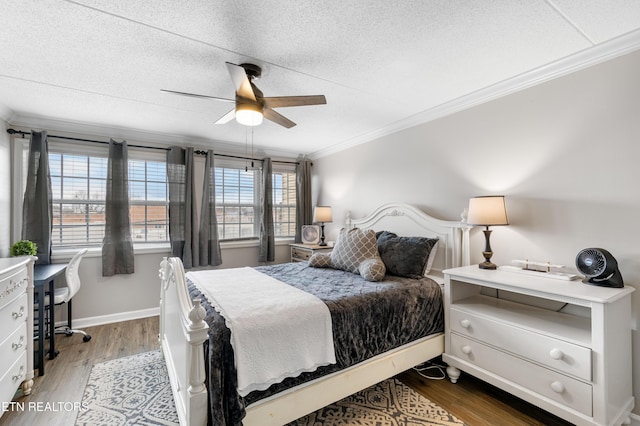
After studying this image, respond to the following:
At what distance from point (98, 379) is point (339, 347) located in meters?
2.02

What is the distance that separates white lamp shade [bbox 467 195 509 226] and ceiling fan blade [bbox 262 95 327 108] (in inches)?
57.5

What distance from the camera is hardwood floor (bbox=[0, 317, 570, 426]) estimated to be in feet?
6.12

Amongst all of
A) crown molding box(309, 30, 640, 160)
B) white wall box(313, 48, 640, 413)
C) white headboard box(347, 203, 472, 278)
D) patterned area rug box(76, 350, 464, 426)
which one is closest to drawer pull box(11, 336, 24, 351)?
patterned area rug box(76, 350, 464, 426)

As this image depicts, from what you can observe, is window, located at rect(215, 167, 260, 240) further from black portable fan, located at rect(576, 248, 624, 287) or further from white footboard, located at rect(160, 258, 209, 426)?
black portable fan, located at rect(576, 248, 624, 287)

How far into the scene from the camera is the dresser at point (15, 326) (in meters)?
1.73

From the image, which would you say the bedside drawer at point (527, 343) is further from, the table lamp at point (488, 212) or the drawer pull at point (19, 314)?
the drawer pull at point (19, 314)

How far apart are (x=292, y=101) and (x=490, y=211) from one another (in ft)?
5.69

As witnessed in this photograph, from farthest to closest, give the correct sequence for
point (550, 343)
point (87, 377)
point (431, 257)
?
point (431, 257) < point (87, 377) < point (550, 343)

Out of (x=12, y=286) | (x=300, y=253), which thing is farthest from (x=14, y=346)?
(x=300, y=253)

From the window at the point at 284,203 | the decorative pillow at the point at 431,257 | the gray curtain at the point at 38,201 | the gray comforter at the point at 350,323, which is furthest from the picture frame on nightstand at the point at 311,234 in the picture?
the gray curtain at the point at 38,201

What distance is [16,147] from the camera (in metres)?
3.16


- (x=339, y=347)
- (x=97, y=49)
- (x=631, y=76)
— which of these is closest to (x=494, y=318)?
(x=339, y=347)

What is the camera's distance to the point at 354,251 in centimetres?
282

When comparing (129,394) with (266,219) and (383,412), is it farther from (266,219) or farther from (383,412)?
(266,219)
